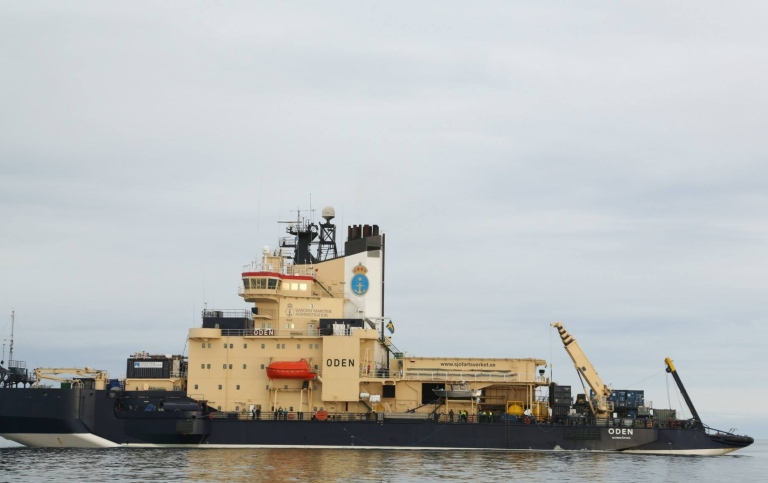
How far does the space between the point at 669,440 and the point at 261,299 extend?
75.0 feet

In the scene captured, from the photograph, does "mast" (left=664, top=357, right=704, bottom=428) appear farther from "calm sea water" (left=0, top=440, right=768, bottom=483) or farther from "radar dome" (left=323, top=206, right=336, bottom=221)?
"radar dome" (left=323, top=206, right=336, bottom=221)

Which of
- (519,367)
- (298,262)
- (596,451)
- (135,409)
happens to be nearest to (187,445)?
(135,409)

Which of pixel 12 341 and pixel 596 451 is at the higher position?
pixel 12 341

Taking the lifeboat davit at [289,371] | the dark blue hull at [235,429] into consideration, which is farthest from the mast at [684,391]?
the lifeboat davit at [289,371]

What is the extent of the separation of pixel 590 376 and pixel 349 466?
17340 mm

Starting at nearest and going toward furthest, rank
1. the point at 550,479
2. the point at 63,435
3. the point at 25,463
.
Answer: the point at 550,479 → the point at 25,463 → the point at 63,435

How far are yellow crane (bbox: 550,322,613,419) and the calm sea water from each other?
2.55 m

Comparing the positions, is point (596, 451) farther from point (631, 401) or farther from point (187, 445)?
point (187, 445)

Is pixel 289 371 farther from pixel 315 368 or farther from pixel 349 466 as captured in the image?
pixel 349 466

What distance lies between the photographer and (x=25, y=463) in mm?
43656

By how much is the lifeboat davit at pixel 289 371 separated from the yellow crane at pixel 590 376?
1367 cm

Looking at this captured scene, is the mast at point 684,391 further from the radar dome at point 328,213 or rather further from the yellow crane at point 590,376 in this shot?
the radar dome at point 328,213

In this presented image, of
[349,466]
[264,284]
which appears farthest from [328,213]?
[349,466]

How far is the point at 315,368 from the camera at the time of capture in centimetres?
5366
